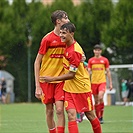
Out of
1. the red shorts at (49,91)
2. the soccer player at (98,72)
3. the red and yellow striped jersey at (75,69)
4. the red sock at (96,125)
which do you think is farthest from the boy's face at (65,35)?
the soccer player at (98,72)

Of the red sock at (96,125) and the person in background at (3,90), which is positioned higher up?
the person in background at (3,90)

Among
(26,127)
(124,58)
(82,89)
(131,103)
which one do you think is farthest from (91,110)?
(124,58)

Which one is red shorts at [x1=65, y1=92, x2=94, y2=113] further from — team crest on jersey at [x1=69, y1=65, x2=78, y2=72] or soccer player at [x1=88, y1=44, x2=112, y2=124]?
soccer player at [x1=88, y1=44, x2=112, y2=124]

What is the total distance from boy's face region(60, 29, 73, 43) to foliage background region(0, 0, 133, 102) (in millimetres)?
30729

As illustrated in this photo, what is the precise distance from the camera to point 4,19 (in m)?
44.1

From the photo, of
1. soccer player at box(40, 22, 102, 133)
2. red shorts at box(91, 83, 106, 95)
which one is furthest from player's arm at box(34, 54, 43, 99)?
red shorts at box(91, 83, 106, 95)

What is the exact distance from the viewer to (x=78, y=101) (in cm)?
989

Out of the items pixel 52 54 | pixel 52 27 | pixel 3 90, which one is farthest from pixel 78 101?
pixel 52 27

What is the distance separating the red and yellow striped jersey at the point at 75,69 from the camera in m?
9.69

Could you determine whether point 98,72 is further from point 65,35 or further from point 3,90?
point 3,90

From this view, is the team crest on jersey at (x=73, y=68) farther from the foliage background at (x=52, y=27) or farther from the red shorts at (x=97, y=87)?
the foliage background at (x=52, y=27)

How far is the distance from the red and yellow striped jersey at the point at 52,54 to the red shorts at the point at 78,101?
66 centimetres

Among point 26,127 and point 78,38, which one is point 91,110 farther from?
point 78,38

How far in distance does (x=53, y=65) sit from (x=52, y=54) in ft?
0.60
